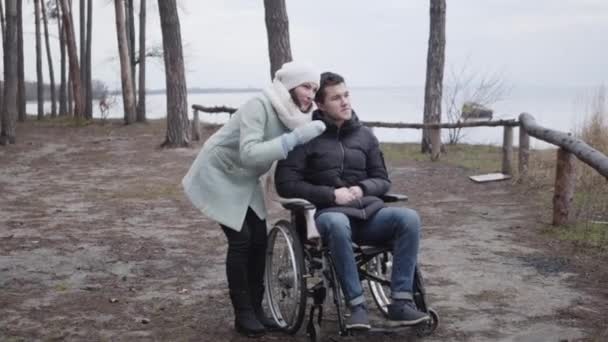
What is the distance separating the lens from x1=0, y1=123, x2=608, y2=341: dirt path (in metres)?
4.32

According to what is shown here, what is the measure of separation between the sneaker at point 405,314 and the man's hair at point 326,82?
108cm

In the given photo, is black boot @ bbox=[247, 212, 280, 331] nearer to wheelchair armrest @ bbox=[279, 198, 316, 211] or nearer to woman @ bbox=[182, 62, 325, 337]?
woman @ bbox=[182, 62, 325, 337]

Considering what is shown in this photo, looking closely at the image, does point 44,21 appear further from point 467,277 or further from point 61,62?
point 467,277

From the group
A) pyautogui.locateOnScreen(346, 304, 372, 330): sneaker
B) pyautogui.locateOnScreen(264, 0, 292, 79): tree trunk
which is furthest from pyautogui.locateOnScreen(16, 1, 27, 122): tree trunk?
A: pyautogui.locateOnScreen(346, 304, 372, 330): sneaker

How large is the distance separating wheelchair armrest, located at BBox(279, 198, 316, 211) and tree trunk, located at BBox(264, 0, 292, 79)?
23.6ft

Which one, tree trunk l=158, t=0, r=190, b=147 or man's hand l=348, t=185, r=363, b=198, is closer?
man's hand l=348, t=185, r=363, b=198

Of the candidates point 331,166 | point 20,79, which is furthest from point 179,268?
point 20,79

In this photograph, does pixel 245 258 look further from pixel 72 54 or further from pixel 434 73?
pixel 72 54

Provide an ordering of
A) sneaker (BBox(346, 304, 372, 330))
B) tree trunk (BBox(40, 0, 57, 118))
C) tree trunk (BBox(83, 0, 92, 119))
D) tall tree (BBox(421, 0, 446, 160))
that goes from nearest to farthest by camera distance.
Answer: sneaker (BBox(346, 304, 372, 330)) < tall tree (BBox(421, 0, 446, 160)) < tree trunk (BBox(83, 0, 92, 119)) < tree trunk (BBox(40, 0, 57, 118))

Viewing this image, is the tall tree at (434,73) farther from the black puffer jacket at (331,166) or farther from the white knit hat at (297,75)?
the white knit hat at (297,75)

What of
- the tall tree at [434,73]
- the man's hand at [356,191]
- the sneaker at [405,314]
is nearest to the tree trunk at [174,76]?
the tall tree at [434,73]

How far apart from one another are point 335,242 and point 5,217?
202 inches

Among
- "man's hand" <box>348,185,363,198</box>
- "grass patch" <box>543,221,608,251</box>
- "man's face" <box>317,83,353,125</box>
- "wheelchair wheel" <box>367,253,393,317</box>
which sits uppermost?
"man's face" <box>317,83,353,125</box>

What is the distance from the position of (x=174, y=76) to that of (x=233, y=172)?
10910mm
